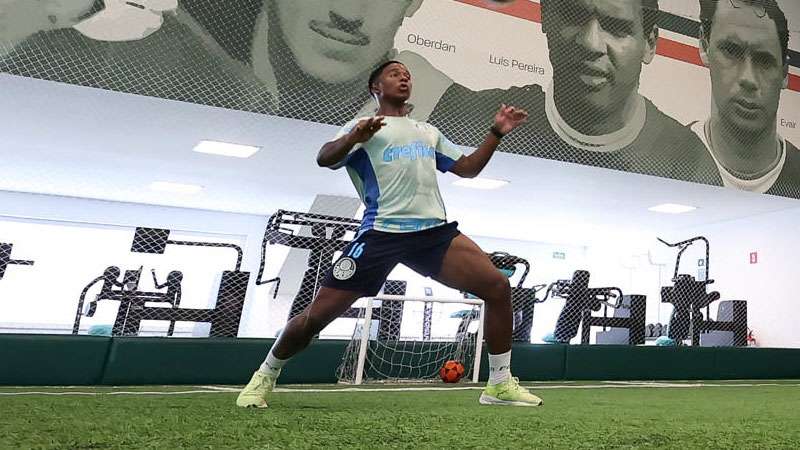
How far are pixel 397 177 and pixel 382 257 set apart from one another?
25 centimetres

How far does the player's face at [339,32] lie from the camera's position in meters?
4.61

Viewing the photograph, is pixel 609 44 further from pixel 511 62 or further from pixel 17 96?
pixel 17 96

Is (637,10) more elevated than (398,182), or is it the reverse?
(637,10)

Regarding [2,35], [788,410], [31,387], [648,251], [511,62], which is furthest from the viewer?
[648,251]

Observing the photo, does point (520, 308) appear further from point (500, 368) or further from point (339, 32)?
point (500, 368)

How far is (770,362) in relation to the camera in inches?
210

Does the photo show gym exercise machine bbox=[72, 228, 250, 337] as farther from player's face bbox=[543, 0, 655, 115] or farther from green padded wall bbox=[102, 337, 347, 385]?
player's face bbox=[543, 0, 655, 115]

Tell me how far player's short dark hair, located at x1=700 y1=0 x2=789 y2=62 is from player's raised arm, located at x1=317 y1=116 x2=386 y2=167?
5.40 m

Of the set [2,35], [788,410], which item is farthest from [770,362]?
[2,35]

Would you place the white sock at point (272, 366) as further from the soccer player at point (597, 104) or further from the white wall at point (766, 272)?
the white wall at point (766, 272)

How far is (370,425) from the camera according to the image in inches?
58.1

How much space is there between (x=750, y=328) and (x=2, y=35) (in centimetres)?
859

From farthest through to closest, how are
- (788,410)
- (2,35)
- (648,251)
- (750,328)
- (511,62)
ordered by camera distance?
(648,251) → (750,328) → (511,62) → (2,35) → (788,410)

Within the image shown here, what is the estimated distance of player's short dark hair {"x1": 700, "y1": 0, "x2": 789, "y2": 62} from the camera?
20.3 feet
